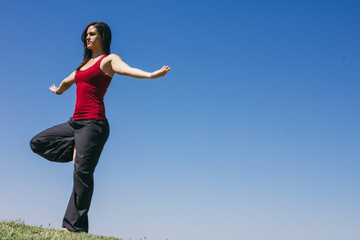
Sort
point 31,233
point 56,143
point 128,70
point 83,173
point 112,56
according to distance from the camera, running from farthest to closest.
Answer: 1. point 56,143
2. point 112,56
3. point 83,173
4. point 128,70
5. point 31,233

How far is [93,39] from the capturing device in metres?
7.22

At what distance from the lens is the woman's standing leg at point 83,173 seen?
6.77 m

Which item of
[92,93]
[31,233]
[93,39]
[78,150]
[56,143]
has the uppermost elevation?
[93,39]

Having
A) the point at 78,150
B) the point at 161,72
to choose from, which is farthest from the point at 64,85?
the point at 161,72

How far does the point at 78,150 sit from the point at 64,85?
5.30 ft

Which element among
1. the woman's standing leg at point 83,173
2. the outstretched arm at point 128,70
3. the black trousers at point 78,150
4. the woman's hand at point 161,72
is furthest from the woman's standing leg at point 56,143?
the woman's hand at point 161,72

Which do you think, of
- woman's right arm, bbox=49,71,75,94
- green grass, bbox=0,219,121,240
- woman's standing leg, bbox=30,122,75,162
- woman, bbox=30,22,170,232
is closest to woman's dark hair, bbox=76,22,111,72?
woman, bbox=30,22,170,232

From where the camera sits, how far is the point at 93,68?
6.92m

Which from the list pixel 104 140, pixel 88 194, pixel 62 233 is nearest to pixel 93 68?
pixel 104 140

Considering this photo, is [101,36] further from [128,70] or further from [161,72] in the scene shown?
[161,72]

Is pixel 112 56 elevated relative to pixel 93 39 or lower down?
lower down

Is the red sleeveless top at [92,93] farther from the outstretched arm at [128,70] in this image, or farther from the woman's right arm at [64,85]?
the woman's right arm at [64,85]

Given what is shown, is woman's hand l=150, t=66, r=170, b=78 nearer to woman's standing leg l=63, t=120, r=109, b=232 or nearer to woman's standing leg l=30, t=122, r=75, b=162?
woman's standing leg l=63, t=120, r=109, b=232

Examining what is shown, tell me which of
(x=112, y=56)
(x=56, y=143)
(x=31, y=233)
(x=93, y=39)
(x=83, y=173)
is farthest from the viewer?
(x=93, y=39)
